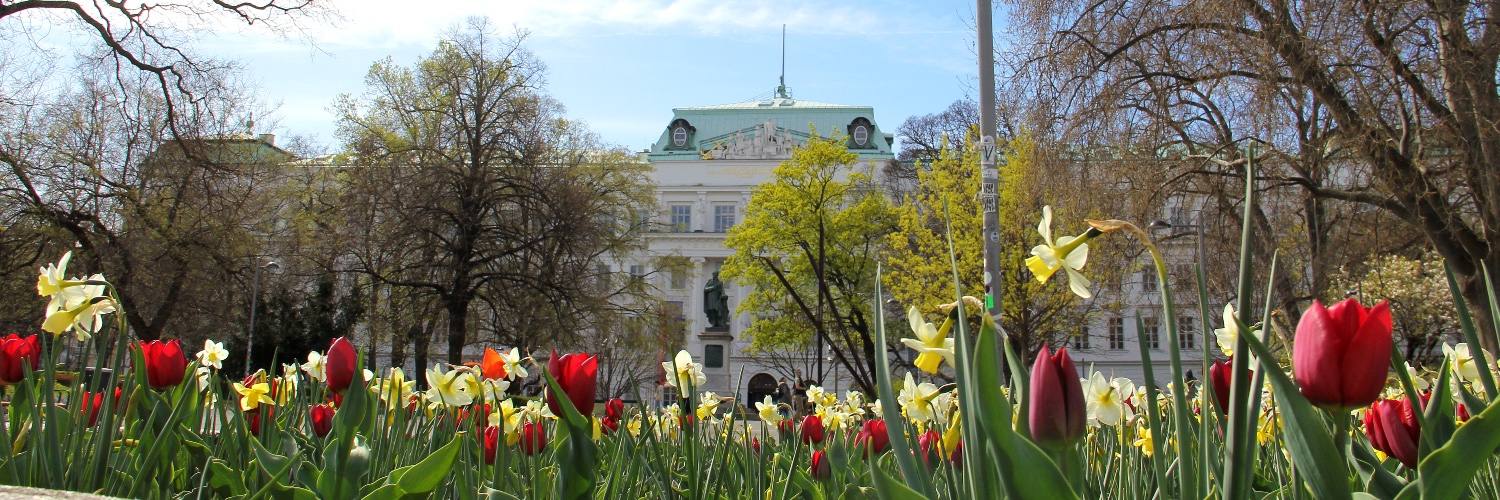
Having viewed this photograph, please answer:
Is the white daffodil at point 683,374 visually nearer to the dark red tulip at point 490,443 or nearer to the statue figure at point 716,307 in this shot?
the dark red tulip at point 490,443

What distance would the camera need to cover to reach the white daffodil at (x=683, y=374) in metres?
1.99

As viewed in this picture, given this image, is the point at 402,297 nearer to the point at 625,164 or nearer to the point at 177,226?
the point at 177,226

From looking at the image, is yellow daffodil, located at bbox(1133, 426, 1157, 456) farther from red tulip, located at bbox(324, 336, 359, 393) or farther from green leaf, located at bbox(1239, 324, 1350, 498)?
red tulip, located at bbox(324, 336, 359, 393)

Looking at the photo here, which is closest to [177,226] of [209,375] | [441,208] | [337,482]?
[441,208]

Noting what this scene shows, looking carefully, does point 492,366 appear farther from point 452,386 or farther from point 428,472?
point 428,472

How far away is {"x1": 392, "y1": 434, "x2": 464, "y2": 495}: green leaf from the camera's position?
1.30 metres

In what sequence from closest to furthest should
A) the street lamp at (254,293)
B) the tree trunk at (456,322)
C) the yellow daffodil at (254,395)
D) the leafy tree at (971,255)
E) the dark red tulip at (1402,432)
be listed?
the dark red tulip at (1402,432)
the yellow daffodil at (254,395)
the tree trunk at (456,322)
the street lamp at (254,293)
the leafy tree at (971,255)

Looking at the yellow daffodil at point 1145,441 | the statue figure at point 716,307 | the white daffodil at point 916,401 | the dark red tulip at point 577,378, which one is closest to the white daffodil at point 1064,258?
the white daffodil at point 916,401

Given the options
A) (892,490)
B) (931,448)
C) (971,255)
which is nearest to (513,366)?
(931,448)

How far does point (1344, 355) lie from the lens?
0.83 m

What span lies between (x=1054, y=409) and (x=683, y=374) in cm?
121

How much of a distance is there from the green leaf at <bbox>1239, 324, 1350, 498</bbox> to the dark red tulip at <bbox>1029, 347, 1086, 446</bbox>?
18 cm

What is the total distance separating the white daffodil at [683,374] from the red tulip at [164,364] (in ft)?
3.27

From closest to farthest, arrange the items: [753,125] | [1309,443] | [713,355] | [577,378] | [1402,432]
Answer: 1. [1309,443]
2. [1402,432]
3. [577,378]
4. [713,355]
5. [753,125]
